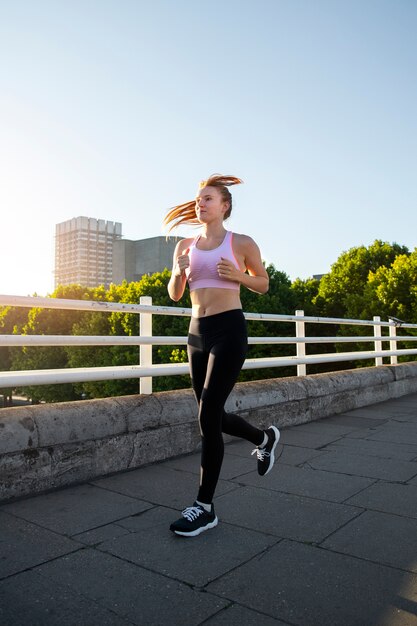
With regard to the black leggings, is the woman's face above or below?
above

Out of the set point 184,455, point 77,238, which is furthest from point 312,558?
point 77,238

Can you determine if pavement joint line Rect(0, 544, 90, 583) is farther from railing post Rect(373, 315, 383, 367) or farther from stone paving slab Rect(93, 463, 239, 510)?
railing post Rect(373, 315, 383, 367)

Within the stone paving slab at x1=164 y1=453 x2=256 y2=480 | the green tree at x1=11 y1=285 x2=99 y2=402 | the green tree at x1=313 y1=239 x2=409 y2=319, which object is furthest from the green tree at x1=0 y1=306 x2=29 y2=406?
the stone paving slab at x1=164 y1=453 x2=256 y2=480

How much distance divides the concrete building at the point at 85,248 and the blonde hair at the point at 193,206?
178m

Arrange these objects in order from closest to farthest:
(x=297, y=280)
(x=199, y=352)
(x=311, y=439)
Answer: (x=199, y=352) < (x=311, y=439) < (x=297, y=280)

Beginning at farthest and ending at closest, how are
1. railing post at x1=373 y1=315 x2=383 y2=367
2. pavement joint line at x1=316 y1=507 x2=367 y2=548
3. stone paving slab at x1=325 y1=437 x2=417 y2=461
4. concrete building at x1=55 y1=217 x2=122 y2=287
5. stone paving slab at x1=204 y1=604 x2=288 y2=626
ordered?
concrete building at x1=55 y1=217 x2=122 y2=287, railing post at x1=373 y1=315 x2=383 y2=367, stone paving slab at x1=325 y1=437 x2=417 y2=461, pavement joint line at x1=316 y1=507 x2=367 y2=548, stone paving slab at x1=204 y1=604 x2=288 y2=626

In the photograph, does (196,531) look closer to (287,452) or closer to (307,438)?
(287,452)

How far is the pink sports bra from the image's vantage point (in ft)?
9.61

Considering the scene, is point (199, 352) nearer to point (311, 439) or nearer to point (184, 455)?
point (184, 455)

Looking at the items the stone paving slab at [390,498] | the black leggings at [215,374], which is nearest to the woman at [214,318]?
the black leggings at [215,374]

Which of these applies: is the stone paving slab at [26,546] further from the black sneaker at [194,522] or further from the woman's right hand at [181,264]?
the woman's right hand at [181,264]

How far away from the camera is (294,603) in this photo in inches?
79.3

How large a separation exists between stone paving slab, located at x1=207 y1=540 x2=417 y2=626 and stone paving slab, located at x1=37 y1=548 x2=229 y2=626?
0.45 ft

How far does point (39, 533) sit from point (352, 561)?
155 cm
